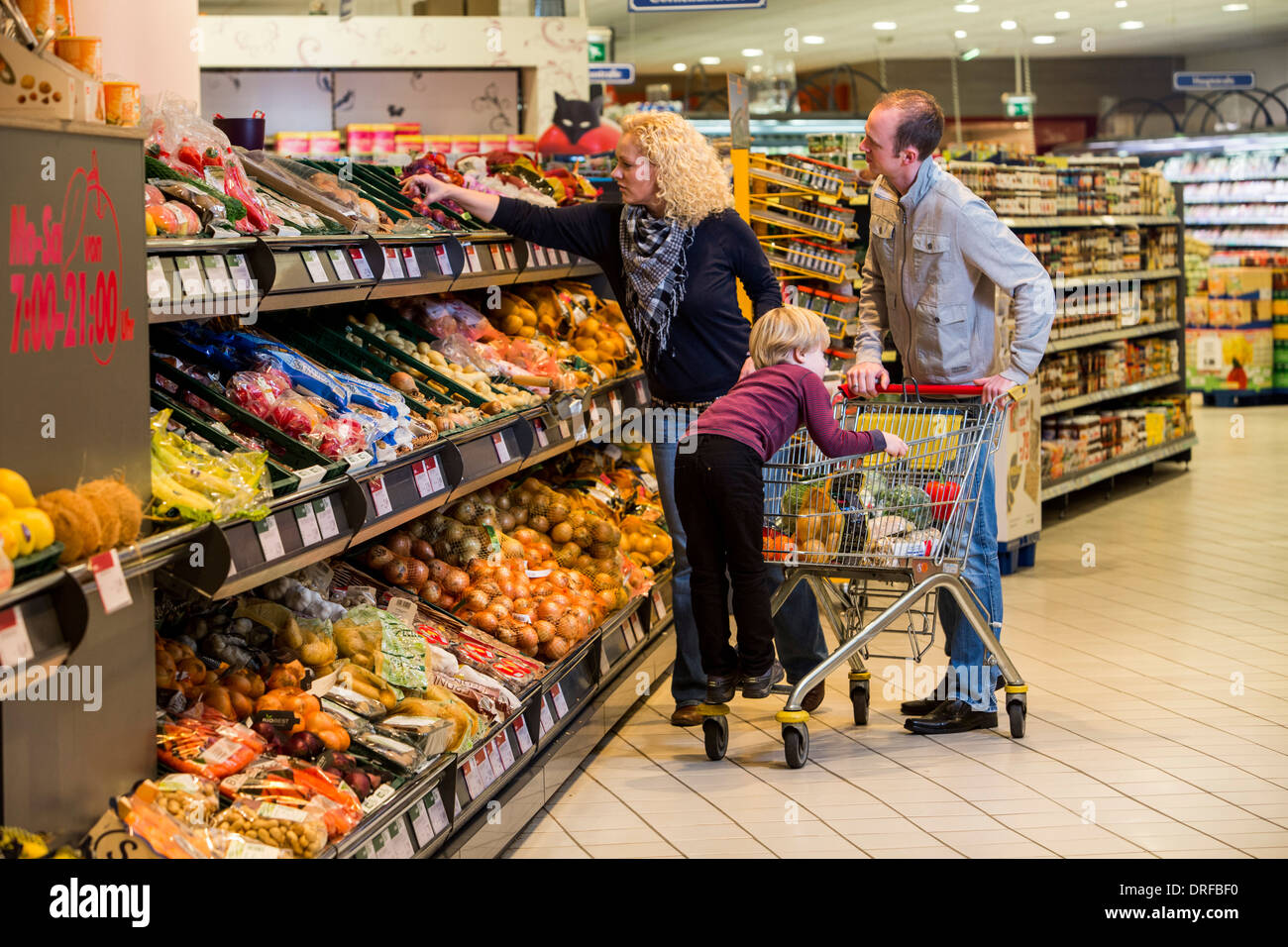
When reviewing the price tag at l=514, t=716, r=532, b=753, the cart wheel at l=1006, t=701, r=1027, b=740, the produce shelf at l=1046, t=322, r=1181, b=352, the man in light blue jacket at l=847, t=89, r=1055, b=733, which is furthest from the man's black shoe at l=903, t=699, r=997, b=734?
the produce shelf at l=1046, t=322, r=1181, b=352

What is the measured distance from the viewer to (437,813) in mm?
2844

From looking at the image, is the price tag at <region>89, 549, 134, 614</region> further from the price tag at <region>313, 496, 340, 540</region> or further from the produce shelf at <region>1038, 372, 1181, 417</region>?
the produce shelf at <region>1038, 372, 1181, 417</region>

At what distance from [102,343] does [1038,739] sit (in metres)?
2.95

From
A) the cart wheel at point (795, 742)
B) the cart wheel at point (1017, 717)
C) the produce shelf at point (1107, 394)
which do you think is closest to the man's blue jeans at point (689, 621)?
the cart wheel at point (795, 742)

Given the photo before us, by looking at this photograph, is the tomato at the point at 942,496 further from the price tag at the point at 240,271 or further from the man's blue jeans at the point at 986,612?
the price tag at the point at 240,271

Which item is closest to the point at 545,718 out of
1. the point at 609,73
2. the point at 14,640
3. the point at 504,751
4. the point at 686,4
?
the point at 504,751

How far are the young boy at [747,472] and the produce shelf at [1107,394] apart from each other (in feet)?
11.5

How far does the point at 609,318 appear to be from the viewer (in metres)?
5.57

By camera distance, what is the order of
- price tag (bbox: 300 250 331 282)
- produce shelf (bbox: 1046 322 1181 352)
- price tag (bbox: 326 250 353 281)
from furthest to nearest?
produce shelf (bbox: 1046 322 1181 352)
price tag (bbox: 326 250 353 281)
price tag (bbox: 300 250 331 282)

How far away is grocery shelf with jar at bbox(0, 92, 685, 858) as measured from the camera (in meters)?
2.18

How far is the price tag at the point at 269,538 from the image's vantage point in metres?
2.48

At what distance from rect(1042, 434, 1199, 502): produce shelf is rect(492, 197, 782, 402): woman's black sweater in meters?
3.76

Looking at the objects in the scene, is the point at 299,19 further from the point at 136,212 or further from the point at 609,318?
the point at 136,212
